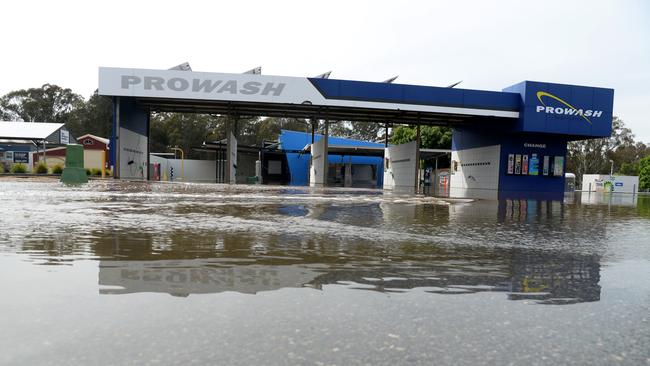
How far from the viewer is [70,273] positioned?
11.1ft

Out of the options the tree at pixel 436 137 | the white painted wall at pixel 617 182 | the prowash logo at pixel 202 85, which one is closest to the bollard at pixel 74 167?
the prowash logo at pixel 202 85

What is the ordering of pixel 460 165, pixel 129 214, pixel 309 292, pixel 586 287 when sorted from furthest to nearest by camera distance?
pixel 460 165, pixel 129 214, pixel 586 287, pixel 309 292

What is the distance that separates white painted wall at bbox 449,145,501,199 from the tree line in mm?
31636

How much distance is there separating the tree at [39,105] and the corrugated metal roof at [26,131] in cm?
4255

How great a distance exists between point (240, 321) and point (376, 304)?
0.91 m

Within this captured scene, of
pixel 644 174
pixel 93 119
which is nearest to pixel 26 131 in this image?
pixel 93 119

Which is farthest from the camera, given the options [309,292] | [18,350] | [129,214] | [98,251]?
[129,214]

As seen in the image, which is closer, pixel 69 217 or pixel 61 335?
pixel 61 335

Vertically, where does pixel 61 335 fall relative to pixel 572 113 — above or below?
below

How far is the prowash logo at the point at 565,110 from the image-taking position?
25.5m

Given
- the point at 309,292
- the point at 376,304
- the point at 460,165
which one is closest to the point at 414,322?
the point at 376,304

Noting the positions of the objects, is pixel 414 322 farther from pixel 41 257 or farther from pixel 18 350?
pixel 41 257

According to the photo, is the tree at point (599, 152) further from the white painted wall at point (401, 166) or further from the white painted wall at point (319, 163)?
the white painted wall at point (319, 163)

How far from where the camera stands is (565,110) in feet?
85.3
